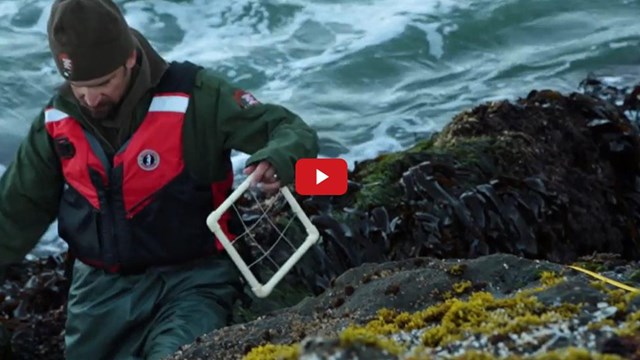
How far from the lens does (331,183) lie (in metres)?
5.66

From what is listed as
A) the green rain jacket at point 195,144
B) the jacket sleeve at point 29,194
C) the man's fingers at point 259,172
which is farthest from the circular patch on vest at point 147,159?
the man's fingers at point 259,172

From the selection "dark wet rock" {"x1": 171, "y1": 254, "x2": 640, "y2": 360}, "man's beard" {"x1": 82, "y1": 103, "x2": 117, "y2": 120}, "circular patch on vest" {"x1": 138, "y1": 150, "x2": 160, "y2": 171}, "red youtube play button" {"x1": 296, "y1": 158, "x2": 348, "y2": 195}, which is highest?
"dark wet rock" {"x1": 171, "y1": 254, "x2": 640, "y2": 360}

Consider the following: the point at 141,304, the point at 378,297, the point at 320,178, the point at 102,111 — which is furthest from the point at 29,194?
the point at 378,297

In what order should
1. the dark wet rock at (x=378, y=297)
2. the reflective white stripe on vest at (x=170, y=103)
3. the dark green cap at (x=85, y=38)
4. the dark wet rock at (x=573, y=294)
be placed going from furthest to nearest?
1. the reflective white stripe on vest at (x=170, y=103)
2. the dark green cap at (x=85, y=38)
3. the dark wet rock at (x=378, y=297)
4. the dark wet rock at (x=573, y=294)

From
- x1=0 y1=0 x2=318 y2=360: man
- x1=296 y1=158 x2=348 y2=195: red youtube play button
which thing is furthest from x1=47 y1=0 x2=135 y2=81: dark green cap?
x1=296 y1=158 x2=348 y2=195: red youtube play button

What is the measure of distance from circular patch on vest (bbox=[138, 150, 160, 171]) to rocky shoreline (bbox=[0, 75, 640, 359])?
0.71m

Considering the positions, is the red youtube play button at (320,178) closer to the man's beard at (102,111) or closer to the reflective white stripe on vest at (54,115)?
the man's beard at (102,111)

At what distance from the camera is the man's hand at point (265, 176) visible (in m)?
4.21

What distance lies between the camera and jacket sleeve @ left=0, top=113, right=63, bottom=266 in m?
4.77

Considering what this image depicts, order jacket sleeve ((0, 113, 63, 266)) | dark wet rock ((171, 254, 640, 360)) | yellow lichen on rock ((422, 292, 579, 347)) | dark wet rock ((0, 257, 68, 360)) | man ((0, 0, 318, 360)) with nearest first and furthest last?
yellow lichen on rock ((422, 292, 579, 347))
dark wet rock ((171, 254, 640, 360))
man ((0, 0, 318, 360))
jacket sleeve ((0, 113, 63, 266))
dark wet rock ((0, 257, 68, 360))

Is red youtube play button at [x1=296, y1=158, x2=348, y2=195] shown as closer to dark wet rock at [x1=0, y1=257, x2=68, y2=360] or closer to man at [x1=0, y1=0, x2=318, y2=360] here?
man at [x1=0, y1=0, x2=318, y2=360]

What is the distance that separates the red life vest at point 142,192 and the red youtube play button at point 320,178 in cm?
33

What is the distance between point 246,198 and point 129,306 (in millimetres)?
1672

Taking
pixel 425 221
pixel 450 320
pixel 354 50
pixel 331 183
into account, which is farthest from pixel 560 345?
pixel 354 50
